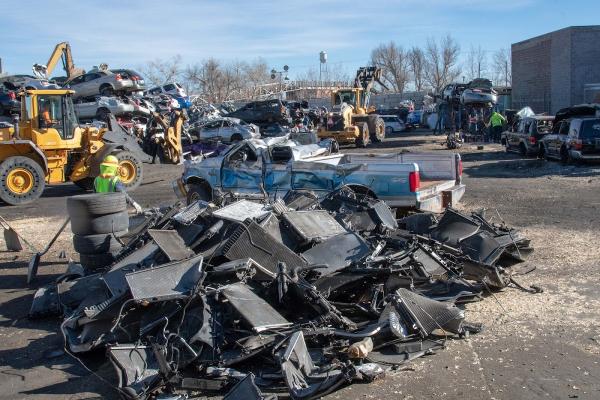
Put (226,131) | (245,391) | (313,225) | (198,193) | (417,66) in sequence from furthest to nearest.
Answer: (417,66)
(226,131)
(198,193)
(313,225)
(245,391)

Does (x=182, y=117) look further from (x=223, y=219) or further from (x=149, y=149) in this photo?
(x=223, y=219)

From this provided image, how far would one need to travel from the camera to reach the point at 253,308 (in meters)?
5.55

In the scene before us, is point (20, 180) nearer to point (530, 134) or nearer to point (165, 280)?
point (165, 280)

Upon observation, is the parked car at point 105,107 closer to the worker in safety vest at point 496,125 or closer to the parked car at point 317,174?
the worker in safety vest at point 496,125

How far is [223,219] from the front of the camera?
7.36 metres

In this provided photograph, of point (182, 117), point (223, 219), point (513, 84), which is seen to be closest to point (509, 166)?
point (182, 117)

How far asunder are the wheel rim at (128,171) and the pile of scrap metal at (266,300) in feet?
35.8

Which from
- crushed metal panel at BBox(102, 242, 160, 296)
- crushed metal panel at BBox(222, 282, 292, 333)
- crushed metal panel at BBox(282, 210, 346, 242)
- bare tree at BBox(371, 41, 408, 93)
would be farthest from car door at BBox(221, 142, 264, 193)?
bare tree at BBox(371, 41, 408, 93)

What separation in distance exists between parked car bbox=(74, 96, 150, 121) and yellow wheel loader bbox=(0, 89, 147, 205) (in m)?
15.2

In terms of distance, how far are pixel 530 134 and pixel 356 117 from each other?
12.3 meters

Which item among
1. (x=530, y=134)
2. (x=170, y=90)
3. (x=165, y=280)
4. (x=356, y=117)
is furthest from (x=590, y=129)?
(x=170, y=90)

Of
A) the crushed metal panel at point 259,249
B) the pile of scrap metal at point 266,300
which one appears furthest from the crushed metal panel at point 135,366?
the crushed metal panel at point 259,249

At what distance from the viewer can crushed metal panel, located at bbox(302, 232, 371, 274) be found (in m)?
6.73

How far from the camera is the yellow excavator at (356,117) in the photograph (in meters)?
31.4
